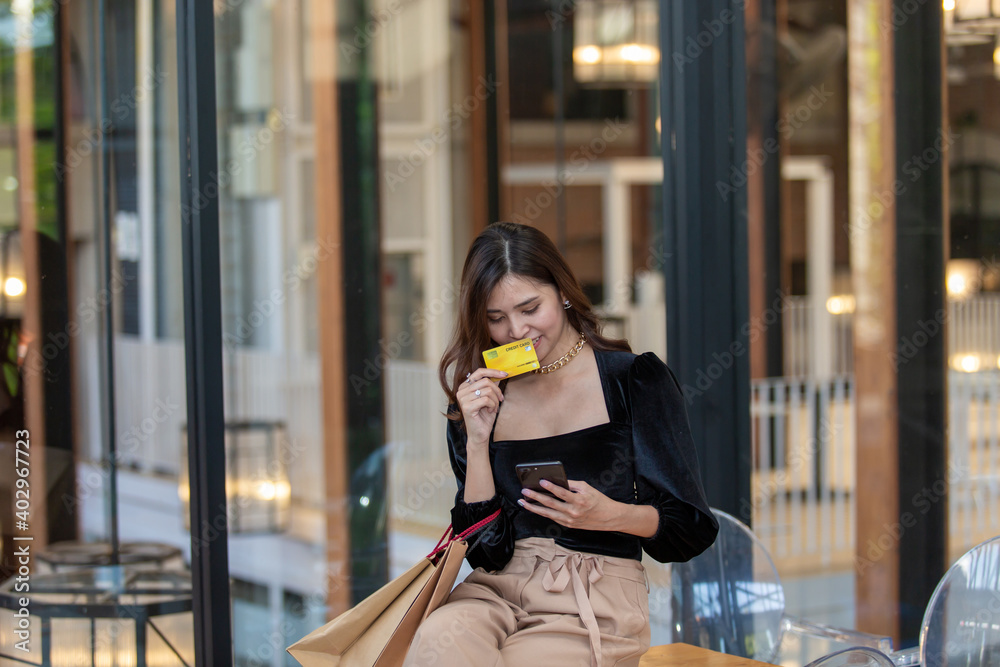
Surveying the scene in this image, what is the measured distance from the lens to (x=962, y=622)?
75.2 inches

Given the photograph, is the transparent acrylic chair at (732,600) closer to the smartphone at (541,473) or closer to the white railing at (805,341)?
the smartphone at (541,473)

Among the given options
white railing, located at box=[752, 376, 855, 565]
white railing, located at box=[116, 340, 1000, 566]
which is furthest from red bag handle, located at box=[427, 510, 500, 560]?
white railing, located at box=[752, 376, 855, 565]

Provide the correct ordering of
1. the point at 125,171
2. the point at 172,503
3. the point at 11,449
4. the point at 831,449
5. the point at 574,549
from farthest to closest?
the point at 831,449 < the point at 172,503 < the point at 125,171 < the point at 11,449 < the point at 574,549

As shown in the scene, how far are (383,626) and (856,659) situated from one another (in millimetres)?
881

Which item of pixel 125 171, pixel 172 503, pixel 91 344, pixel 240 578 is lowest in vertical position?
pixel 240 578

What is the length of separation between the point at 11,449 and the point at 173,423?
1891 millimetres

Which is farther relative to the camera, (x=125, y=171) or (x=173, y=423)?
(x=173, y=423)

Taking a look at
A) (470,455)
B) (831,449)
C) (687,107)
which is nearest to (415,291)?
(831,449)

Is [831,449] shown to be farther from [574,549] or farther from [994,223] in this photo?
[574,549]

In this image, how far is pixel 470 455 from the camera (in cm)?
162

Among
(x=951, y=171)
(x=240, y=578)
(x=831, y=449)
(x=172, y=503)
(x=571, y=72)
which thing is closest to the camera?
(x=951, y=171)

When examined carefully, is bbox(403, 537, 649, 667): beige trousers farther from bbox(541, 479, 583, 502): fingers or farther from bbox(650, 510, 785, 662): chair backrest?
bbox(650, 510, 785, 662): chair backrest

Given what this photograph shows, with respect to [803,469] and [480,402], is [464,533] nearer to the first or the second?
[480,402]

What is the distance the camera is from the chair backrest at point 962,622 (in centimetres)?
190
